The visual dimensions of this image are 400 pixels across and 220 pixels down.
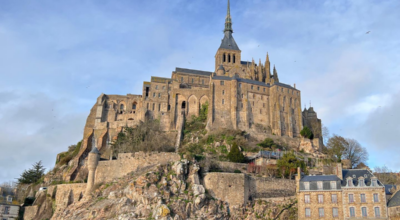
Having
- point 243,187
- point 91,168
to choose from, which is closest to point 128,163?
point 91,168

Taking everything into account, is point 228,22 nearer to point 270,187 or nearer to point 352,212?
point 270,187

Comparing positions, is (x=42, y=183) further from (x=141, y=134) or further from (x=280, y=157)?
(x=280, y=157)

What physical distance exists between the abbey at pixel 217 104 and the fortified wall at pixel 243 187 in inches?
777

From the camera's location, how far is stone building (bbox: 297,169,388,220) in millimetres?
39500

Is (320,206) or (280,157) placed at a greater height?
(280,157)

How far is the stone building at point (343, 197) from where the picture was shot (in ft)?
130

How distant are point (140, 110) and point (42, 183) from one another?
19.3 meters

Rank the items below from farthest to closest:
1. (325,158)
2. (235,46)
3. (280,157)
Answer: (235,46), (325,158), (280,157)

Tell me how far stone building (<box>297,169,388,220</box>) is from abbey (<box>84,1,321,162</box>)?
2311 centimetres

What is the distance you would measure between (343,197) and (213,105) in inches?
1150

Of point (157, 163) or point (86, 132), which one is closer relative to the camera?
point (157, 163)

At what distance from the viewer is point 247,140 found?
6084 cm

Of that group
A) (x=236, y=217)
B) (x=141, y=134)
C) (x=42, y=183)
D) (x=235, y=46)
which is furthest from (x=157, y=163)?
(x=235, y=46)

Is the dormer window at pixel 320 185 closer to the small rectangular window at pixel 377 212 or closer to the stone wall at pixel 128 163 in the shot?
the small rectangular window at pixel 377 212
